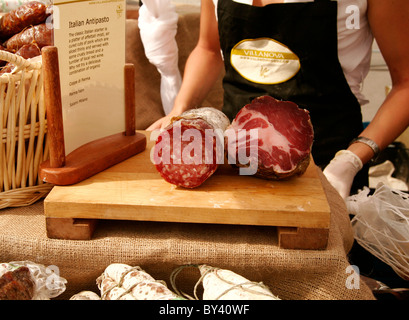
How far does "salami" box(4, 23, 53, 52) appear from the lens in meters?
1.34

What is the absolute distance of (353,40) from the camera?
67.7 inches

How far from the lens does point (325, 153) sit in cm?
187

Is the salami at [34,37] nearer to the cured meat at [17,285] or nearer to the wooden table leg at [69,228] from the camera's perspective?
the wooden table leg at [69,228]

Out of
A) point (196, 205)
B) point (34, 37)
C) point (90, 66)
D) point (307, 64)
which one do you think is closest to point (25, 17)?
point (34, 37)

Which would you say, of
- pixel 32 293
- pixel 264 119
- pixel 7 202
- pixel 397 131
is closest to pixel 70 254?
pixel 32 293

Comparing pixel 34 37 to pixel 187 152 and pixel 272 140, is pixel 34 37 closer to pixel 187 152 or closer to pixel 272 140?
pixel 187 152

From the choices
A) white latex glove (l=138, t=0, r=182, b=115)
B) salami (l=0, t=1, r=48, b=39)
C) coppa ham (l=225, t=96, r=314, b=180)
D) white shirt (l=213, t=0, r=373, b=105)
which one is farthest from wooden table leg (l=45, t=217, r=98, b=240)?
white latex glove (l=138, t=0, r=182, b=115)

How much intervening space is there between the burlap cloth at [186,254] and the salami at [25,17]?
639 millimetres

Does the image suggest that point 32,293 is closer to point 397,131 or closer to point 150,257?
point 150,257

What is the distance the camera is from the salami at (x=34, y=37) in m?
1.34

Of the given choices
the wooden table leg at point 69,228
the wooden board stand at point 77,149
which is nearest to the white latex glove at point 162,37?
the wooden board stand at point 77,149

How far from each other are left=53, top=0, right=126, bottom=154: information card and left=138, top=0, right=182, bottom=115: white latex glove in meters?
1.26

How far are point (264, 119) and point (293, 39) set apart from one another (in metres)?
0.64

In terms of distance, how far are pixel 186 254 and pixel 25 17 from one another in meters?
0.91
